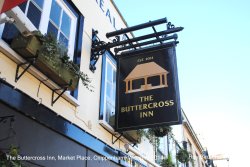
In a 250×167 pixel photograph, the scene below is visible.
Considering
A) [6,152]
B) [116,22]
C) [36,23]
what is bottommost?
[6,152]

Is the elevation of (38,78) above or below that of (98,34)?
below

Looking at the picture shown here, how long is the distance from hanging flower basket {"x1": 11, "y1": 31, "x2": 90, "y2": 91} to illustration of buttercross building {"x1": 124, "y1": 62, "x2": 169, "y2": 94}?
143 cm

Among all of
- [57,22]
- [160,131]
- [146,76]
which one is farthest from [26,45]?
[160,131]

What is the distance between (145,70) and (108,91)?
157 cm

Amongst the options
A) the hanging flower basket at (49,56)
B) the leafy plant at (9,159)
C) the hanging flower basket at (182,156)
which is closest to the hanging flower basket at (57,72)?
the hanging flower basket at (49,56)

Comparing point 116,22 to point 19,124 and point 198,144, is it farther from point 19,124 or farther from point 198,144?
point 198,144

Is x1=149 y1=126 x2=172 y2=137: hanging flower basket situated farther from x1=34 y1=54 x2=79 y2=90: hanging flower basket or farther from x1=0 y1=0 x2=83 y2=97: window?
Result: x1=34 y1=54 x2=79 y2=90: hanging flower basket

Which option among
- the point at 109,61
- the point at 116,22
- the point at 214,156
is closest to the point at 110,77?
the point at 109,61

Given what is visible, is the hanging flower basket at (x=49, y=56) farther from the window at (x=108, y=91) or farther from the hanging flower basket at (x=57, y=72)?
the window at (x=108, y=91)

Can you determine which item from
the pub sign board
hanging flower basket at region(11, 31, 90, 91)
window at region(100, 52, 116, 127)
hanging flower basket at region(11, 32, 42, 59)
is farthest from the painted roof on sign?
hanging flower basket at region(11, 32, 42, 59)

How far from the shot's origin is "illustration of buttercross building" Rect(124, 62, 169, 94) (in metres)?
6.79

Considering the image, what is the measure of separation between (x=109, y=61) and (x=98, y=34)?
2.59ft

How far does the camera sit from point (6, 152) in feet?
13.7

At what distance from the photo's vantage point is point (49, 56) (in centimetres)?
513
